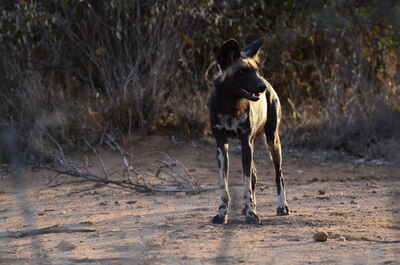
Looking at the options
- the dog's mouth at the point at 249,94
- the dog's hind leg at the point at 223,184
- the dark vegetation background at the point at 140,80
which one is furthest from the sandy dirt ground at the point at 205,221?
the dark vegetation background at the point at 140,80

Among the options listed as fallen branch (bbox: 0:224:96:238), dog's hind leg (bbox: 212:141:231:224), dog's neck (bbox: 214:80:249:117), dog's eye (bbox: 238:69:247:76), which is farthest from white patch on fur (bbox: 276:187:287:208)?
fallen branch (bbox: 0:224:96:238)

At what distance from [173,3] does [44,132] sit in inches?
105

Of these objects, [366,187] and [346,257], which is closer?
[346,257]

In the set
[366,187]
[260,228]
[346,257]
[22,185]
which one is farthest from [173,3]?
[346,257]

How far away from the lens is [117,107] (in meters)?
10.6

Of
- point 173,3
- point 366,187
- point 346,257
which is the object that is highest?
point 173,3

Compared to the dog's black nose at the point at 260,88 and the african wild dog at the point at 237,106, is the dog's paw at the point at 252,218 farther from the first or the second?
the dog's black nose at the point at 260,88

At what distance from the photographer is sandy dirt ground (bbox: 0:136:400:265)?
4719 mm

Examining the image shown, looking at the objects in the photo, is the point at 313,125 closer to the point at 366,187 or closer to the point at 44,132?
the point at 366,187

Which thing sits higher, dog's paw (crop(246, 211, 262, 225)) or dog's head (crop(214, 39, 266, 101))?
dog's head (crop(214, 39, 266, 101))

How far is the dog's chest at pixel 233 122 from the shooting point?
5926 mm

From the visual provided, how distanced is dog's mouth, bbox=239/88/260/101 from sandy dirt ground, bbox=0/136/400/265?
0.96m

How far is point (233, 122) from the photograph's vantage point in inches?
234

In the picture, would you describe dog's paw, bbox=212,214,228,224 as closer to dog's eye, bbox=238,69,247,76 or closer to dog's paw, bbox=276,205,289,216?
dog's paw, bbox=276,205,289,216
